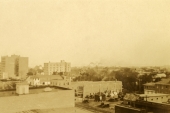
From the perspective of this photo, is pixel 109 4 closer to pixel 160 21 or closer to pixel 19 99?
pixel 160 21

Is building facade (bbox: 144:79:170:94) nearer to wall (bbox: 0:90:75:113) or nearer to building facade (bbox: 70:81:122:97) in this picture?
building facade (bbox: 70:81:122:97)

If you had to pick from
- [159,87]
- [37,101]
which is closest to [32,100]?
[37,101]

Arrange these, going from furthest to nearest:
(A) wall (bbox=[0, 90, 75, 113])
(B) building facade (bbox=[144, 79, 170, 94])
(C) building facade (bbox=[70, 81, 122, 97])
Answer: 1. (C) building facade (bbox=[70, 81, 122, 97])
2. (B) building facade (bbox=[144, 79, 170, 94])
3. (A) wall (bbox=[0, 90, 75, 113])

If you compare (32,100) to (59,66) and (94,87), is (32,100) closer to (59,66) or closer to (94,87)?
(59,66)

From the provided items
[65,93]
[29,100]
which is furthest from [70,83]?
[29,100]

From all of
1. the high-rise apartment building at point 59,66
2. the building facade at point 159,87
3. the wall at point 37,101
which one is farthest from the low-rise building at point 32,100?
the building facade at point 159,87

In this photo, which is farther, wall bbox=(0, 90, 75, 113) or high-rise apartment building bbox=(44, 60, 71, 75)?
high-rise apartment building bbox=(44, 60, 71, 75)

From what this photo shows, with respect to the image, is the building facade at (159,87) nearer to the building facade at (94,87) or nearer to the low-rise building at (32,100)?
the building facade at (94,87)

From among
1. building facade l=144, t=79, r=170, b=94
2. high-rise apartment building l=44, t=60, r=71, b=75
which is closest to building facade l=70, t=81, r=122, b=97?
high-rise apartment building l=44, t=60, r=71, b=75
